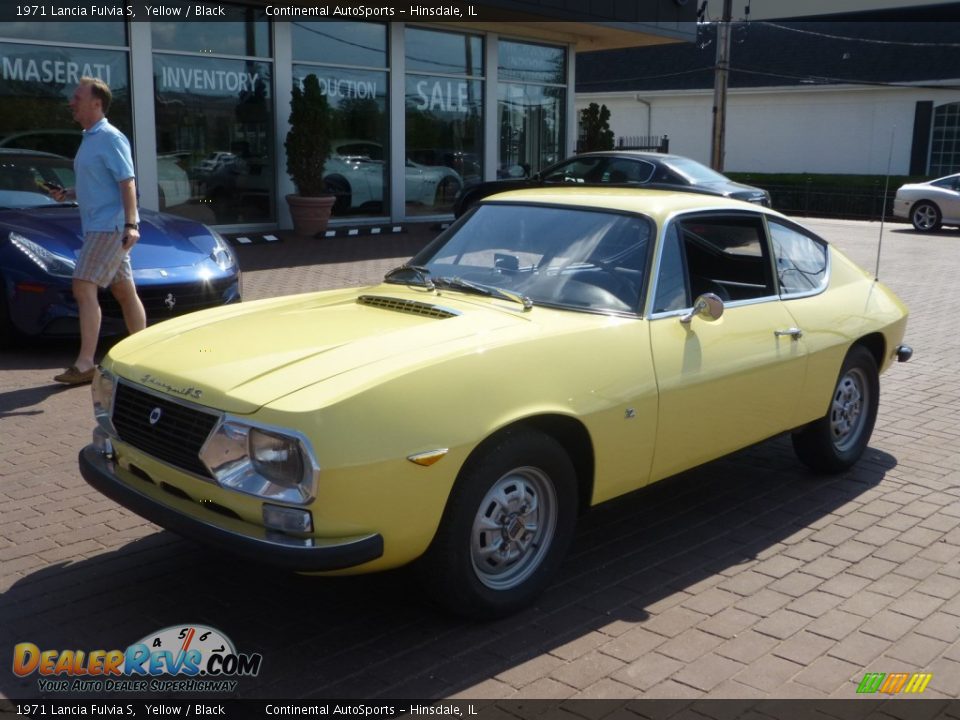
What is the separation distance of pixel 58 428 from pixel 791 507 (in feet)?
14.0

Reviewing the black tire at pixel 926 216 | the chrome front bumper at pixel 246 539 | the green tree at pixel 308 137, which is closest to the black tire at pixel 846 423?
the chrome front bumper at pixel 246 539

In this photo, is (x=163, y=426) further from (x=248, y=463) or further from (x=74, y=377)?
(x=74, y=377)

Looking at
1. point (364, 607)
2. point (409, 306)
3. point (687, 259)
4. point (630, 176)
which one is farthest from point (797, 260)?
point (630, 176)

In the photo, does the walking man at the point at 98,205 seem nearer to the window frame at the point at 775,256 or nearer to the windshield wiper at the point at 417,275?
the windshield wiper at the point at 417,275

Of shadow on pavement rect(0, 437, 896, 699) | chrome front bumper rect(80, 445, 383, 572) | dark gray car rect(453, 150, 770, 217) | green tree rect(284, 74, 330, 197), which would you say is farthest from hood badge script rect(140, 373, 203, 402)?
green tree rect(284, 74, 330, 197)

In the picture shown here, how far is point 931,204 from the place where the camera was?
74.3 ft

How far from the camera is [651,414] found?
4.19 metres

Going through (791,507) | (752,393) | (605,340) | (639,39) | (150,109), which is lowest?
(791,507)

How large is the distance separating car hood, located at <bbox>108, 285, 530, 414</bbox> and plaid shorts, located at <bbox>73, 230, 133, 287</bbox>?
249cm

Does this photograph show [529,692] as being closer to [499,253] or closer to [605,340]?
[605,340]

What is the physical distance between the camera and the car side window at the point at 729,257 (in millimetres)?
4969

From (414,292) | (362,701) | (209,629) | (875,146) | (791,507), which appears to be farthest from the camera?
(875,146)

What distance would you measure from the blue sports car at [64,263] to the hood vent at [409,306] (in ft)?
12.3

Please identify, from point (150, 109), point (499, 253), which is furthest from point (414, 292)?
point (150, 109)
